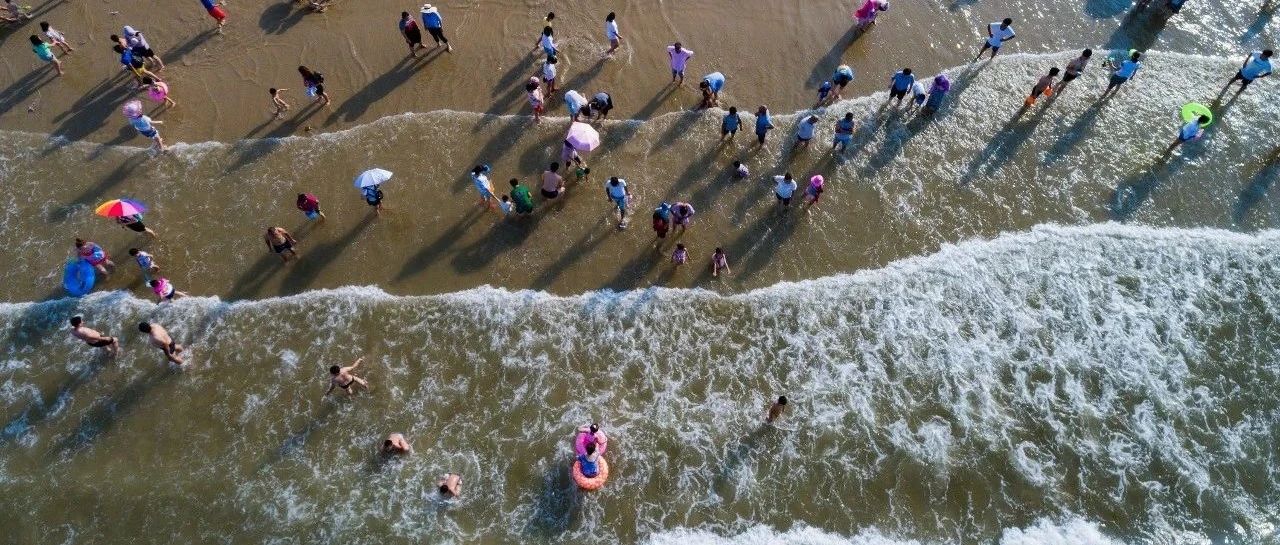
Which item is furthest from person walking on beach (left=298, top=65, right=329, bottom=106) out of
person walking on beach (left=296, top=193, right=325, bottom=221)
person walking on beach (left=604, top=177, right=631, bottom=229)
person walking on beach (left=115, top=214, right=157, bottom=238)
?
person walking on beach (left=604, top=177, right=631, bottom=229)

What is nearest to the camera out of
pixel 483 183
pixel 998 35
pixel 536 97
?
pixel 483 183

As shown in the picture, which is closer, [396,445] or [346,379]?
[396,445]

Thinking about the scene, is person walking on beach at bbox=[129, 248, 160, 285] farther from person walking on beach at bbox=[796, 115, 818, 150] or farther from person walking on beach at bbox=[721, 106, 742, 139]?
person walking on beach at bbox=[796, 115, 818, 150]

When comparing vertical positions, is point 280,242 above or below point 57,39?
below

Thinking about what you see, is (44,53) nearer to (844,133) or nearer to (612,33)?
(612,33)

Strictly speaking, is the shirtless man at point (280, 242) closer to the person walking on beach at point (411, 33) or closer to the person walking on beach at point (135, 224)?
the person walking on beach at point (135, 224)

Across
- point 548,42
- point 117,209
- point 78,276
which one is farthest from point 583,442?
point 78,276
